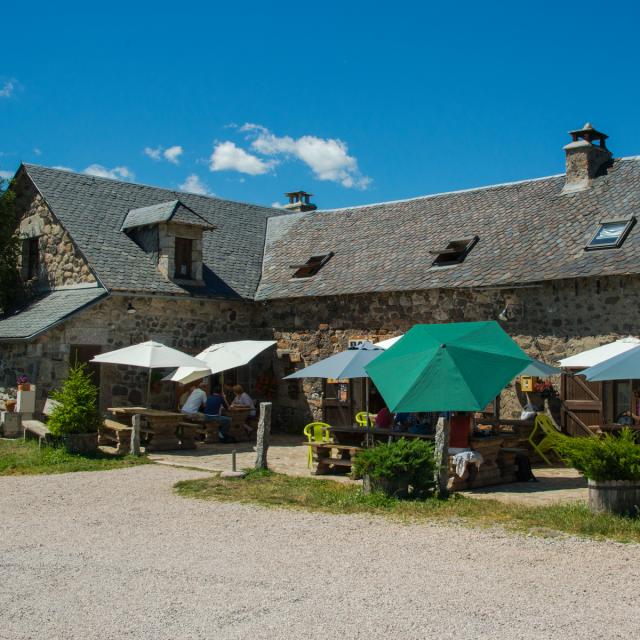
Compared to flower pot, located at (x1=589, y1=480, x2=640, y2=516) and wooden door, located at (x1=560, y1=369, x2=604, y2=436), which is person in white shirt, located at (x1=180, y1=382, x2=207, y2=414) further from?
flower pot, located at (x1=589, y1=480, x2=640, y2=516)

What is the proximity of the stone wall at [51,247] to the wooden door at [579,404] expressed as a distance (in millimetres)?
10000

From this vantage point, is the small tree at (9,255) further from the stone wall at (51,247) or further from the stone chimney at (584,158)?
the stone chimney at (584,158)

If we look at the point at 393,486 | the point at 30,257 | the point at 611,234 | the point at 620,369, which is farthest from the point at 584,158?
the point at 30,257

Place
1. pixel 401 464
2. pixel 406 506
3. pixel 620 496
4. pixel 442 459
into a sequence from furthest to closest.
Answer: pixel 442 459 → pixel 401 464 → pixel 406 506 → pixel 620 496

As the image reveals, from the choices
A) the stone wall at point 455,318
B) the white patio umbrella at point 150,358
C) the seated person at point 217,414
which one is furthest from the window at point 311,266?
the white patio umbrella at point 150,358

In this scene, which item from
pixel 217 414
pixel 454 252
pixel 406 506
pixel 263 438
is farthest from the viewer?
pixel 454 252

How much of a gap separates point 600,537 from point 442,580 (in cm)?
226

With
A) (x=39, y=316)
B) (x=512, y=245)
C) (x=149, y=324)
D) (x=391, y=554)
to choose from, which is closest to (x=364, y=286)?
(x=512, y=245)

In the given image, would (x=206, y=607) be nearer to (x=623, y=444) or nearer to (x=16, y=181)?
(x=623, y=444)

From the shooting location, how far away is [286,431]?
19.4m

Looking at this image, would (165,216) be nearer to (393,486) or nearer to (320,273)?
(320,273)

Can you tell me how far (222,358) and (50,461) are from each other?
4463mm

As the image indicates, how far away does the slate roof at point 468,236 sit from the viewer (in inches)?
601

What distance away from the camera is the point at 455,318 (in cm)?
1619
